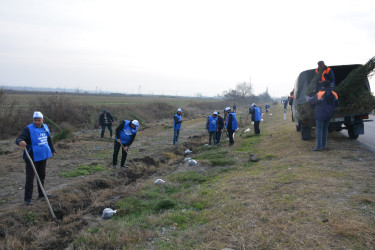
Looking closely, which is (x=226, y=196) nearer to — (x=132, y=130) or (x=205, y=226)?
(x=205, y=226)

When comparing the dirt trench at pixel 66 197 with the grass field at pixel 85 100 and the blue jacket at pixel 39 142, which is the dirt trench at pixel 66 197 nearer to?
the blue jacket at pixel 39 142

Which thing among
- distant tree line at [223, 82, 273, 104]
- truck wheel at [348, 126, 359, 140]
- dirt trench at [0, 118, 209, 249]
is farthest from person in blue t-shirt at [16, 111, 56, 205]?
distant tree line at [223, 82, 273, 104]

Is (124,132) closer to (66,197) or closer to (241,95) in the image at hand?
(66,197)

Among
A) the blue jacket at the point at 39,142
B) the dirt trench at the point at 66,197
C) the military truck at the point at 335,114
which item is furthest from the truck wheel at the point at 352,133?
the blue jacket at the point at 39,142

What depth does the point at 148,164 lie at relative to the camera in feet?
32.1

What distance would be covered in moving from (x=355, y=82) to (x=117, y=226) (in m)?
8.03

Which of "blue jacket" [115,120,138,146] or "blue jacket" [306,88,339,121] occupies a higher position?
"blue jacket" [306,88,339,121]

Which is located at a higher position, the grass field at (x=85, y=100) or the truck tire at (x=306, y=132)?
the grass field at (x=85, y=100)

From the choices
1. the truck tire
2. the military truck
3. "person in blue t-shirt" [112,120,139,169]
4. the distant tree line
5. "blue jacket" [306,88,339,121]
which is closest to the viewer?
"blue jacket" [306,88,339,121]

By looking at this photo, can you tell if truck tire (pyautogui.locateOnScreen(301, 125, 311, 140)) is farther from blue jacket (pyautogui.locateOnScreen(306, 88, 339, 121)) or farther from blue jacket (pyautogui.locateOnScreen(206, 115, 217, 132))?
blue jacket (pyautogui.locateOnScreen(206, 115, 217, 132))

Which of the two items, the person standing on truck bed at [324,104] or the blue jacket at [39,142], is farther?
the person standing on truck bed at [324,104]

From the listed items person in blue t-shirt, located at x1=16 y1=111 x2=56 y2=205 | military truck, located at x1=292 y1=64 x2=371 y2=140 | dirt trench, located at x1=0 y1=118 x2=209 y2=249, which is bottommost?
dirt trench, located at x1=0 y1=118 x2=209 y2=249

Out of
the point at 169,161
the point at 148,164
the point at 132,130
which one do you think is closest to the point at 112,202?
the point at 132,130

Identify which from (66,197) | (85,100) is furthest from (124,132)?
(85,100)
